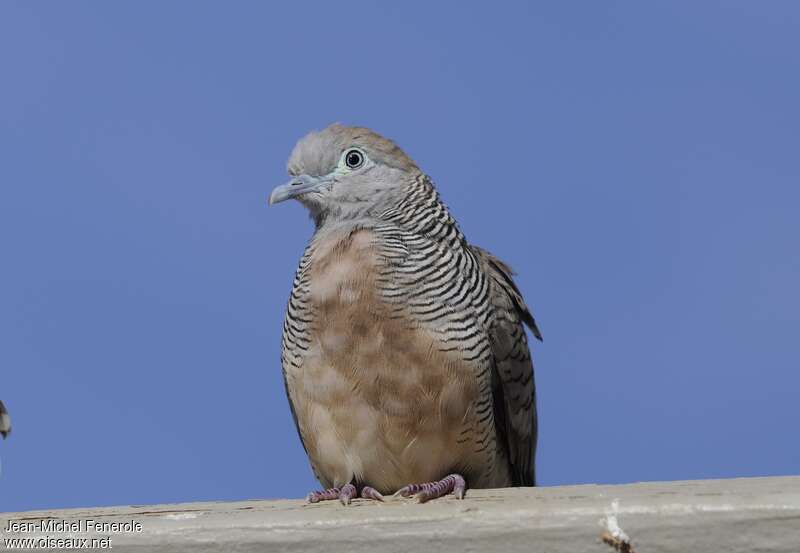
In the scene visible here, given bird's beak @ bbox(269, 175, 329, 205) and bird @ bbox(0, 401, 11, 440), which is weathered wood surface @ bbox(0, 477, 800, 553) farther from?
bird's beak @ bbox(269, 175, 329, 205)

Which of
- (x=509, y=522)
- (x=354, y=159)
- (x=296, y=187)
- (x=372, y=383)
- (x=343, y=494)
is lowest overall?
(x=343, y=494)

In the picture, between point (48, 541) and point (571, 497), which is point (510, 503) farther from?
point (48, 541)

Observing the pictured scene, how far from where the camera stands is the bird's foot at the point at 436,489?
4980mm

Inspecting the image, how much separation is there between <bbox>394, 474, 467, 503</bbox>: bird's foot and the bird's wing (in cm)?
62

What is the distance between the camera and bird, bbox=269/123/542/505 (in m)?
5.48

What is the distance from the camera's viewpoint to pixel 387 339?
5.46 metres

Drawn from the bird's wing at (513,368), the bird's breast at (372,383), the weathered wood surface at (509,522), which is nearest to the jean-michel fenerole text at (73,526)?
the weathered wood surface at (509,522)

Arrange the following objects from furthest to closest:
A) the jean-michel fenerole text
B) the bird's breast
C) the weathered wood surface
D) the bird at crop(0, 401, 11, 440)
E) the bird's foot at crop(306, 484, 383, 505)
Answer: the bird at crop(0, 401, 11, 440) → the bird's breast → the bird's foot at crop(306, 484, 383, 505) → the jean-michel fenerole text → the weathered wood surface

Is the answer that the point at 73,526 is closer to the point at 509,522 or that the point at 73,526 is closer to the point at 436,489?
the point at 436,489

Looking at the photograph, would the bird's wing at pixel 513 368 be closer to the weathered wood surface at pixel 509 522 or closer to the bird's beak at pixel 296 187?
the bird's beak at pixel 296 187

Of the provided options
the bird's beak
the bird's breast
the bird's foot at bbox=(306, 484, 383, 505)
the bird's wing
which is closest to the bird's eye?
the bird's beak

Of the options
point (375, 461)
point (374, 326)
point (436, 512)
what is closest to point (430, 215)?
point (374, 326)

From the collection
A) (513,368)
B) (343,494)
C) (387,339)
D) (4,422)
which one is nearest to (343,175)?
(387,339)

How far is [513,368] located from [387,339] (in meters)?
0.80
